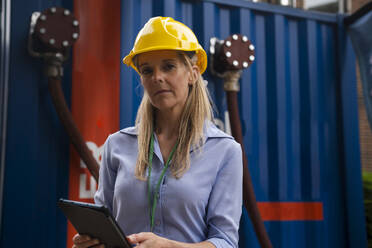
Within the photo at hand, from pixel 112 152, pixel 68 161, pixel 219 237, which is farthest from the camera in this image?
pixel 68 161

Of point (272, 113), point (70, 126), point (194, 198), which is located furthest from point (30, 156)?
point (272, 113)

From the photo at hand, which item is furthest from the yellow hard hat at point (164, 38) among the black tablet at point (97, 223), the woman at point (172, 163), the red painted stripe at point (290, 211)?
the red painted stripe at point (290, 211)

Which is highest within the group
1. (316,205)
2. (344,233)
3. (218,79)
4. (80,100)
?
(218,79)

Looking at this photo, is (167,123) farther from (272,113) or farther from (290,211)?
(290,211)

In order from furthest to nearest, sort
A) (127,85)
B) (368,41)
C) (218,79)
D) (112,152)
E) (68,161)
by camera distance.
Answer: (368,41), (218,79), (127,85), (68,161), (112,152)

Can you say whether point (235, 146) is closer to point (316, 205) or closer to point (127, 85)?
point (127, 85)

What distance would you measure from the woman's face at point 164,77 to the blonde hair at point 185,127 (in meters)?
0.05

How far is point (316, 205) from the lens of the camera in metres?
3.46

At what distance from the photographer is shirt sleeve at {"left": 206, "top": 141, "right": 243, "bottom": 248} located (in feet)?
5.05

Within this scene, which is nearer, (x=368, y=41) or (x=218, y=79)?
(x=218, y=79)

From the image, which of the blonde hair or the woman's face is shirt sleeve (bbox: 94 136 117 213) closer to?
the blonde hair

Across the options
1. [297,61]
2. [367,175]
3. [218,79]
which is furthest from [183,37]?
[367,175]

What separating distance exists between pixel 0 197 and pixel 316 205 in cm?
238

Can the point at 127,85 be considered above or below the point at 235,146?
above
